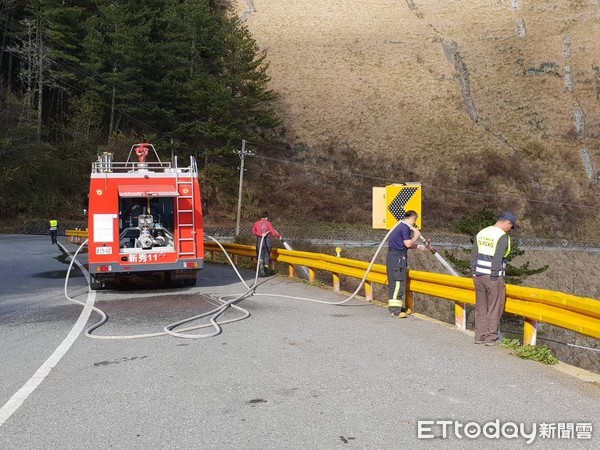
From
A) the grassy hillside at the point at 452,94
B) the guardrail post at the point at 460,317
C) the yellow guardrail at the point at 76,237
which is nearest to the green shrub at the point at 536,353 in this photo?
the guardrail post at the point at 460,317

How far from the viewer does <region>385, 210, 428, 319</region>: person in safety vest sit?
32.9 feet

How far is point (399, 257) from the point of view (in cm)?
1023

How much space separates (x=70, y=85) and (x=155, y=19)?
30.2 ft

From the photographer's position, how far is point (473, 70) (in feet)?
232

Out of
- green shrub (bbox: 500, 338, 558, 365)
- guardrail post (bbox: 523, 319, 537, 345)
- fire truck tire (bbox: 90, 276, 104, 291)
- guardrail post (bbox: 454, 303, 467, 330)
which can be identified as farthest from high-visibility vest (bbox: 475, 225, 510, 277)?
fire truck tire (bbox: 90, 276, 104, 291)

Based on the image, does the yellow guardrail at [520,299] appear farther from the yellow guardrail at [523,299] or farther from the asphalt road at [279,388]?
the asphalt road at [279,388]

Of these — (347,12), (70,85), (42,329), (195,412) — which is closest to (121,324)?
(42,329)

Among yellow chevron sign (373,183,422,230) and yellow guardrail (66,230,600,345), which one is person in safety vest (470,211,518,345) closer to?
yellow guardrail (66,230,600,345)

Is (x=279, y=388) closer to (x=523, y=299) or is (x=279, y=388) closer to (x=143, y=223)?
(x=523, y=299)

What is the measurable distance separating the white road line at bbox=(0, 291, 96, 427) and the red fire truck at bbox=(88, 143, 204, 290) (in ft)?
10.0

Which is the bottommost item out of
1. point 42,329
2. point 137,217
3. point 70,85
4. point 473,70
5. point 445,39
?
point 42,329

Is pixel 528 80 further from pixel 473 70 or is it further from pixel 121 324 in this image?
pixel 121 324

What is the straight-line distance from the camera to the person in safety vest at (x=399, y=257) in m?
10.0

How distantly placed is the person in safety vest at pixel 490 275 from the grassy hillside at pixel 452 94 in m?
44.1
